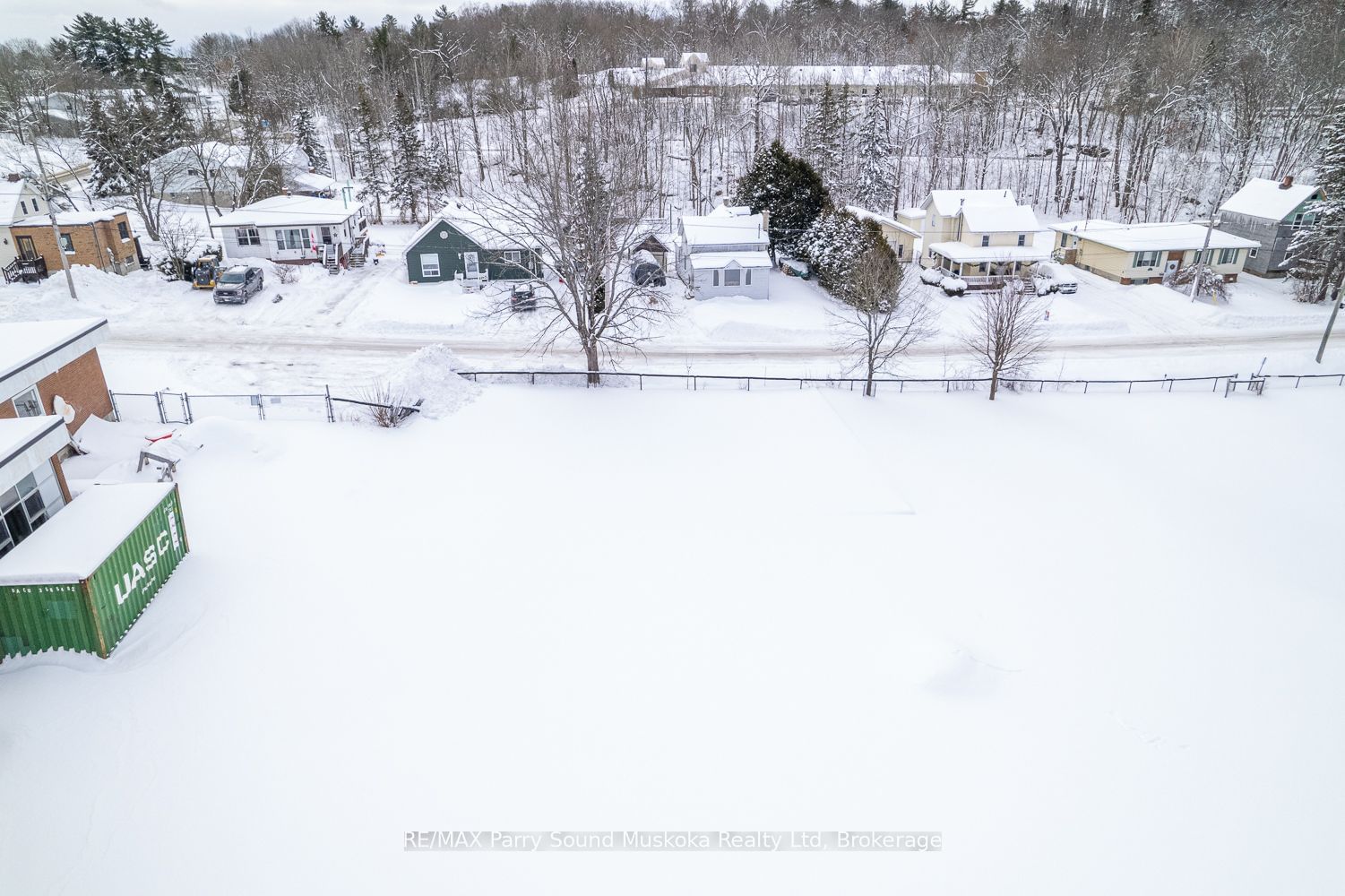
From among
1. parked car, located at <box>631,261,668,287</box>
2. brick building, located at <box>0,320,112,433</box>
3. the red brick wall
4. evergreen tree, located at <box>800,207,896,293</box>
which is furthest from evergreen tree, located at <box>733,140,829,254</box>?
brick building, located at <box>0,320,112,433</box>

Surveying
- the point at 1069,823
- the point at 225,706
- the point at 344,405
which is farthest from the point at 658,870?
the point at 344,405

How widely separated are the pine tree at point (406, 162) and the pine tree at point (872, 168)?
3037 cm

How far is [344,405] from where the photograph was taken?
22.8 m

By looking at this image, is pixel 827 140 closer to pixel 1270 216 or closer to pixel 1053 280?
pixel 1053 280

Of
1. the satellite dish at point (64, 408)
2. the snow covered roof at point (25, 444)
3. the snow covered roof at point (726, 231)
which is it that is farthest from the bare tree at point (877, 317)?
the satellite dish at point (64, 408)

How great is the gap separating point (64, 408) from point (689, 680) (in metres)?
17.0

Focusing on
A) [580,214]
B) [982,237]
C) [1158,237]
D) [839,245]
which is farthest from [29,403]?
[1158,237]

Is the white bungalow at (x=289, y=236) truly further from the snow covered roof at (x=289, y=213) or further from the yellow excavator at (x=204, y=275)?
the yellow excavator at (x=204, y=275)

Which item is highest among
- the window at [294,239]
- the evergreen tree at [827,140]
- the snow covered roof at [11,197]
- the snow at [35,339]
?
the evergreen tree at [827,140]

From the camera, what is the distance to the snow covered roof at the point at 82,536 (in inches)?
446

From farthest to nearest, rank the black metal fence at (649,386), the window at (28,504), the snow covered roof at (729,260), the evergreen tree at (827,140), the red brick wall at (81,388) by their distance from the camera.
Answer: the evergreen tree at (827,140), the snow covered roof at (729,260), the black metal fence at (649,386), the red brick wall at (81,388), the window at (28,504)

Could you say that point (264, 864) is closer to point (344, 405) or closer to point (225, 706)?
point (225, 706)

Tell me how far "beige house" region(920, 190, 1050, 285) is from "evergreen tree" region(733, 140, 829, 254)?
7.79m

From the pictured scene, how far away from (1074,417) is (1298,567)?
8.40 metres
